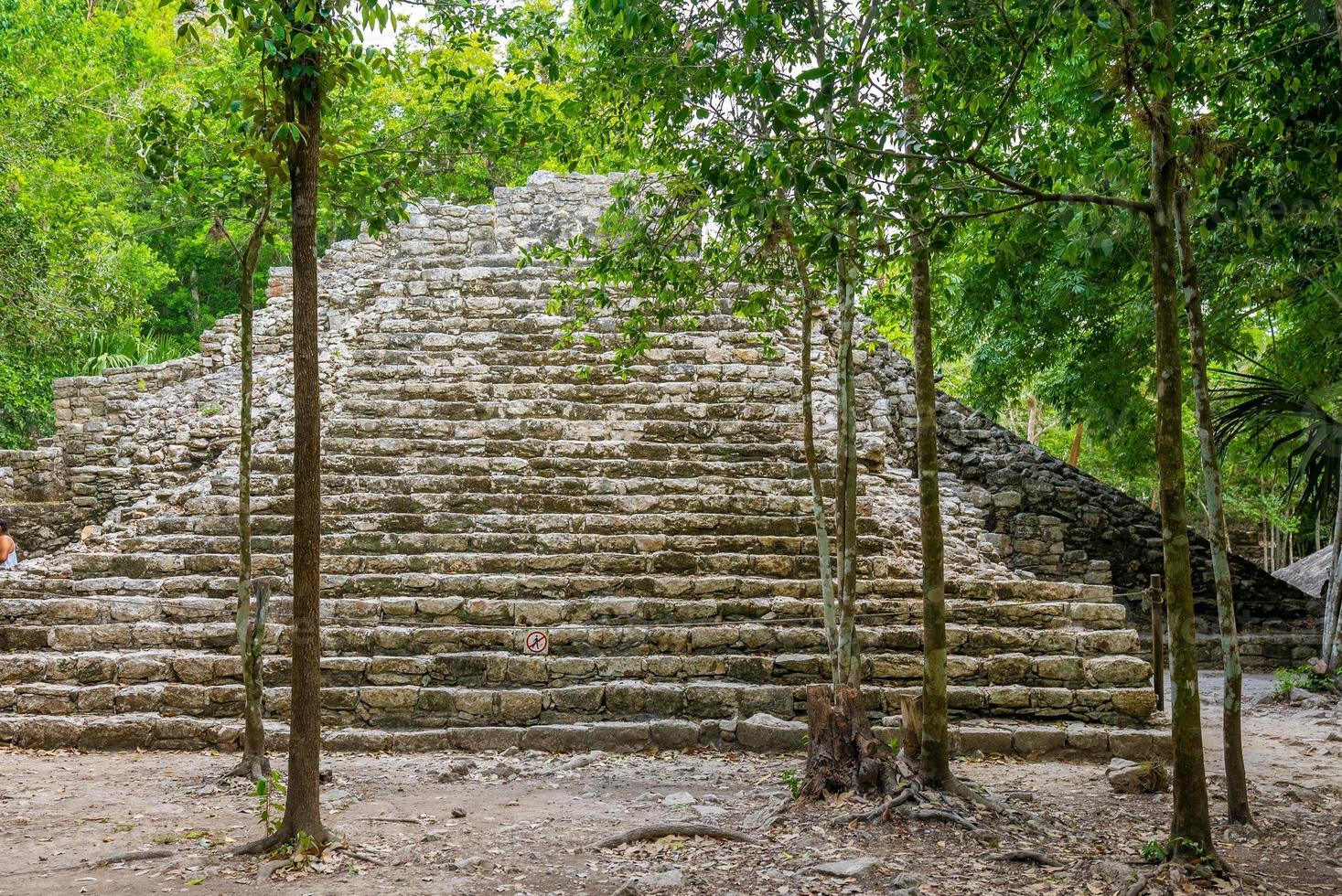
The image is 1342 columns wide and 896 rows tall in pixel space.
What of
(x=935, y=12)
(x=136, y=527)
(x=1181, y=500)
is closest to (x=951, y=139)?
(x=935, y=12)

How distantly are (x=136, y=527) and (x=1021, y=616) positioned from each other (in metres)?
7.32

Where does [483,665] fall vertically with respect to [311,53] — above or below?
below

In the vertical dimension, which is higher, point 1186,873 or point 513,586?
point 513,586

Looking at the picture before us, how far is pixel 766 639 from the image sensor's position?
7270 mm

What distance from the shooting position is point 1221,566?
4.78m

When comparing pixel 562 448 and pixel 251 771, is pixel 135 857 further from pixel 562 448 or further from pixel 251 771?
pixel 562 448

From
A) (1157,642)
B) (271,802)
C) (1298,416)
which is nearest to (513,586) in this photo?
(271,802)

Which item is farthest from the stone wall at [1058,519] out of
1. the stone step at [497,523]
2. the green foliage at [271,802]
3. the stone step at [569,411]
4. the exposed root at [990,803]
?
the green foliage at [271,802]

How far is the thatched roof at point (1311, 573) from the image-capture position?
15.0 metres

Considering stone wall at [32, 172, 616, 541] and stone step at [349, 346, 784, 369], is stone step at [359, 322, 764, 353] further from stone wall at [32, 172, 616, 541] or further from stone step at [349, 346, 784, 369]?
stone wall at [32, 172, 616, 541]

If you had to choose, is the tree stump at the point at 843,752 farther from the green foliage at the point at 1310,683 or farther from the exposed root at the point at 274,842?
the green foliage at the point at 1310,683

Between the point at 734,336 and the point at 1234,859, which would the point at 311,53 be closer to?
the point at 1234,859

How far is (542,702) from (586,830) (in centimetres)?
203

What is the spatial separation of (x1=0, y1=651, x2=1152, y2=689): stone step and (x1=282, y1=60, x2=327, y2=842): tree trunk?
2.66 meters
